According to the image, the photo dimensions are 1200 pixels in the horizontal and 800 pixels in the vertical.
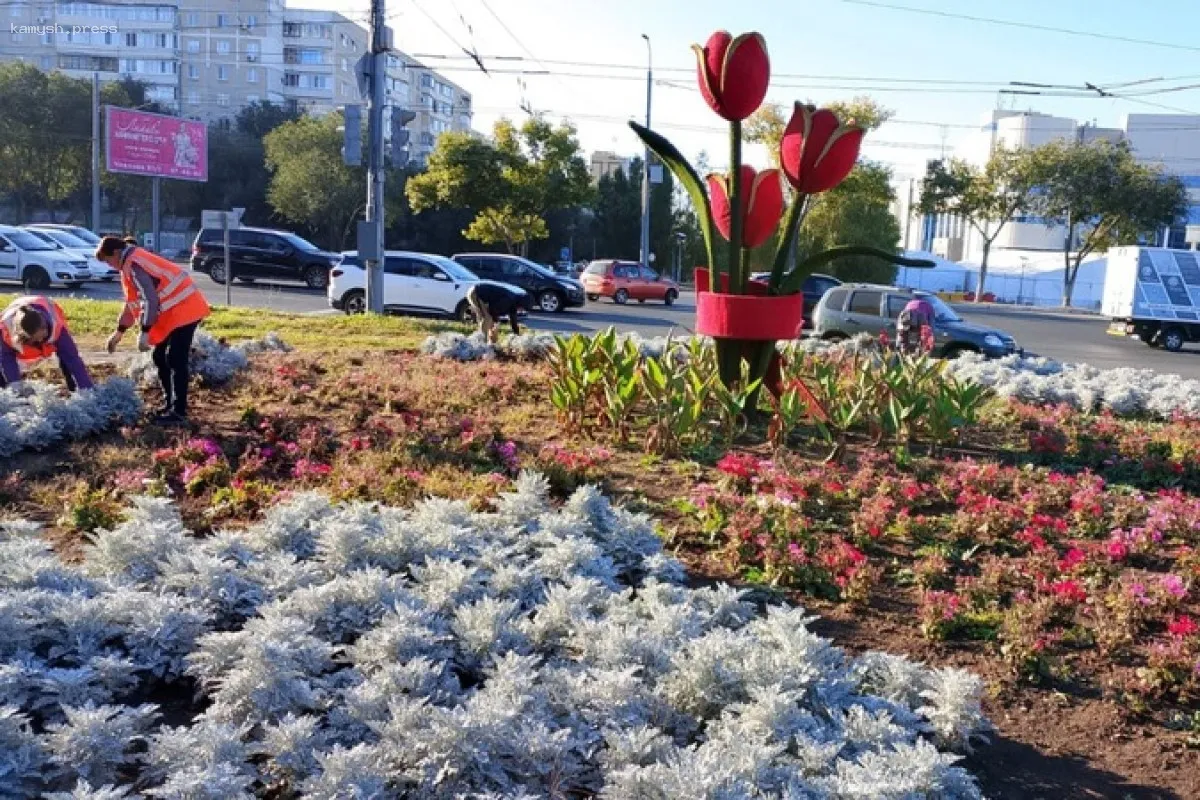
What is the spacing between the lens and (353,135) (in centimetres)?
1806

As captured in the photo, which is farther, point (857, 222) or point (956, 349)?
point (857, 222)

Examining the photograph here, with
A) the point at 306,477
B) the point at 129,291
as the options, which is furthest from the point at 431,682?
the point at 129,291

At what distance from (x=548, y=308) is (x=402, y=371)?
17710 millimetres

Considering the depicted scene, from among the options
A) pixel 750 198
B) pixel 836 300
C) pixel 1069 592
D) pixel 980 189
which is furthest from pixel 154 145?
pixel 1069 592

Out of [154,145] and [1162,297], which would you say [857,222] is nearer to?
[1162,297]

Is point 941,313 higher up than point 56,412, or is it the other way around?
point 941,313

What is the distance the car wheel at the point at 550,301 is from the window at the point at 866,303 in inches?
413

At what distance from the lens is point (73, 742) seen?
2.76 m

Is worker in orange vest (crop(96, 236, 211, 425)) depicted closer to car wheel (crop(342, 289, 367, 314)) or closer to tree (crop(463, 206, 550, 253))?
car wheel (crop(342, 289, 367, 314))

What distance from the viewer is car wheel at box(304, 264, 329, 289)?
101 feet

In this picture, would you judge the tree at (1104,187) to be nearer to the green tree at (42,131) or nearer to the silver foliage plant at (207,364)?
the silver foliage plant at (207,364)

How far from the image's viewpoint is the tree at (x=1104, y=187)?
42.6 m

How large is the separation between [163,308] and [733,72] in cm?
424

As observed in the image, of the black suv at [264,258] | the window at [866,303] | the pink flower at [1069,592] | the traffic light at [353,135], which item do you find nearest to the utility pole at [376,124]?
the traffic light at [353,135]
